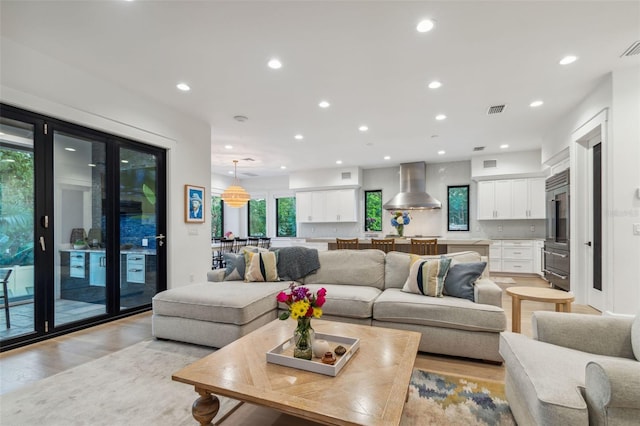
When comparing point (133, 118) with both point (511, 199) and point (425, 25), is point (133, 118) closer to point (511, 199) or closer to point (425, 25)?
point (425, 25)

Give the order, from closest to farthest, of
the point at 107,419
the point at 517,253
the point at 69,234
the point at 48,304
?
the point at 107,419, the point at 48,304, the point at 69,234, the point at 517,253

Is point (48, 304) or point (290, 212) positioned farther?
point (290, 212)

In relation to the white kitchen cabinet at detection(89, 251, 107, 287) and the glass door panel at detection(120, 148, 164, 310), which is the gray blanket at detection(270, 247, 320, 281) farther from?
the white kitchen cabinet at detection(89, 251, 107, 287)

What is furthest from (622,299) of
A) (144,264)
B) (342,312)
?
(144,264)

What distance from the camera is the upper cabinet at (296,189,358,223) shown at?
851 cm

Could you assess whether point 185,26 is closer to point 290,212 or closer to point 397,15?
point 397,15

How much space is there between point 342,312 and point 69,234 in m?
3.17

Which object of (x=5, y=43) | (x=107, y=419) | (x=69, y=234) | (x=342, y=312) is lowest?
(x=107, y=419)

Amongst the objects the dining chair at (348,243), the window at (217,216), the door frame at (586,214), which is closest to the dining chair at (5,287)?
the dining chair at (348,243)

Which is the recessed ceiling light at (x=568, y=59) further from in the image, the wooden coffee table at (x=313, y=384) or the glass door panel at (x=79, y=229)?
the glass door panel at (x=79, y=229)

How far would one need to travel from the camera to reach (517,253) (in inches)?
268

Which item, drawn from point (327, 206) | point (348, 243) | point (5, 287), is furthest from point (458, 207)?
point (5, 287)

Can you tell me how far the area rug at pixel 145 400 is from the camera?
1.79m

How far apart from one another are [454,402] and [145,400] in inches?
79.4
